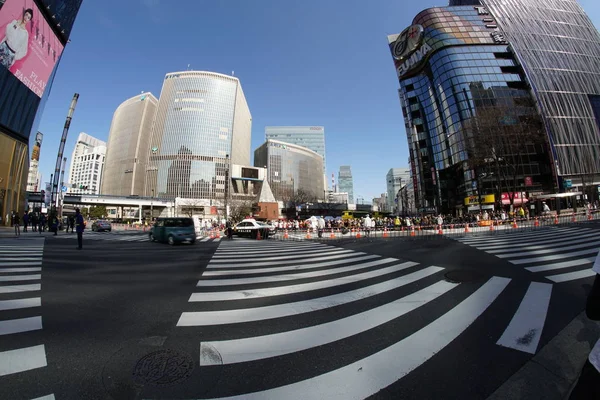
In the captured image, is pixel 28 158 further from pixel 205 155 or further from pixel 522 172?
pixel 522 172

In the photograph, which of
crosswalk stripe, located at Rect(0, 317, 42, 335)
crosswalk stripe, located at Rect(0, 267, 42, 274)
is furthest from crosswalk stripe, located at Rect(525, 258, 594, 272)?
crosswalk stripe, located at Rect(0, 267, 42, 274)

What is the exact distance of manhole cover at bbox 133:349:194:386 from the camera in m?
2.27

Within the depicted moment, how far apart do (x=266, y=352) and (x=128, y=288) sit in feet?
14.1

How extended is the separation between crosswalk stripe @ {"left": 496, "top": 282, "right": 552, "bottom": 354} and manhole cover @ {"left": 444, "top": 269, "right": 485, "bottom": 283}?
110 centimetres

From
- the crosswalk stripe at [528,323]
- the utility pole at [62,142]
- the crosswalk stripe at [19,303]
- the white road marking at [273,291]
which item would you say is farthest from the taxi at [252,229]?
the utility pole at [62,142]

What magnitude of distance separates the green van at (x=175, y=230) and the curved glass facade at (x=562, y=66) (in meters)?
52.9

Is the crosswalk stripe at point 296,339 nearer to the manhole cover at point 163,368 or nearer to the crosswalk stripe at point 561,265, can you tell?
the manhole cover at point 163,368

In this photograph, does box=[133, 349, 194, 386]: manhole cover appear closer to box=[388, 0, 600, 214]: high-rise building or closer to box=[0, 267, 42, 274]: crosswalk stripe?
box=[0, 267, 42, 274]: crosswalk stripe

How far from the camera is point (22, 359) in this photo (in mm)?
2580

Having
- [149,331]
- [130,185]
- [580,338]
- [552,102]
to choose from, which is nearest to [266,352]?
[149,331]

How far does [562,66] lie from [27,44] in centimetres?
7623

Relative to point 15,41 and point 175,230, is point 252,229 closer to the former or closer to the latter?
point 175,230

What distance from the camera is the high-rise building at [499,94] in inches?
1544

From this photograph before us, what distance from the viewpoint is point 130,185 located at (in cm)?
10425
